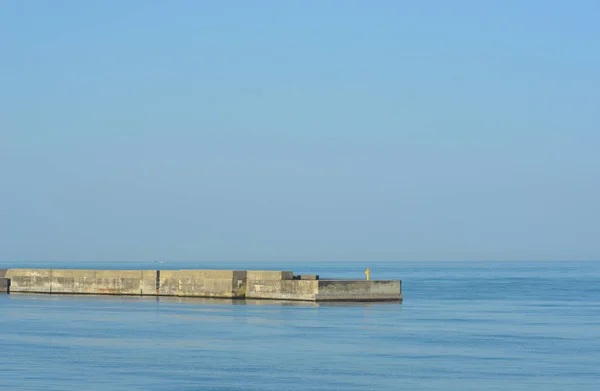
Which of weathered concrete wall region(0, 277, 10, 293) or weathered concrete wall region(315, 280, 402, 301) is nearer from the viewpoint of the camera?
weathered concrete wall region(315, 280, 402, 301)

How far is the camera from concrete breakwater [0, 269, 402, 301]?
191 ft

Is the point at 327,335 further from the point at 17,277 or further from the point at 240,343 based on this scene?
the point at 17,277

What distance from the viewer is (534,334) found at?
44.1 m

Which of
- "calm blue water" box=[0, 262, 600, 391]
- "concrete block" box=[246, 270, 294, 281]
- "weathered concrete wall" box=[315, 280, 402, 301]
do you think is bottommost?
"calm blue water" box=[0, 262, 600, 391]

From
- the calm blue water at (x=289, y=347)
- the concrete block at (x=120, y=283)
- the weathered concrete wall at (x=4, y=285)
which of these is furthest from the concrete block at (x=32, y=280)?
the calm blue water at (x=289, y=347)

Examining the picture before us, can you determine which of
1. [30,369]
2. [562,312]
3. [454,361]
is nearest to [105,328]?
[30,369]

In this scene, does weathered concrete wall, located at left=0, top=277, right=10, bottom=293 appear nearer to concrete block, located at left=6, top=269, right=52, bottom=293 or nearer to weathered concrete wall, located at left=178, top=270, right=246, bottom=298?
concrete block, located at left=6, top=269, right=52, bottom=293

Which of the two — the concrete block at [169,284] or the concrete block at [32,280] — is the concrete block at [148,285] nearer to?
the concrete block at [169,284]

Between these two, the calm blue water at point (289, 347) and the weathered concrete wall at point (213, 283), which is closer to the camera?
the calm blue water at point (289, 347)

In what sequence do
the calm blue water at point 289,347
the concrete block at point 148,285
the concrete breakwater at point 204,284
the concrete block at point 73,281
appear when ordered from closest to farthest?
the calm blue water at point 289,347 → the concrete breakwater at point 204,284 → the concrete block at point 148,285 → the concrete block at point 73,281

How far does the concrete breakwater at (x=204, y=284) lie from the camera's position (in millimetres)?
58156

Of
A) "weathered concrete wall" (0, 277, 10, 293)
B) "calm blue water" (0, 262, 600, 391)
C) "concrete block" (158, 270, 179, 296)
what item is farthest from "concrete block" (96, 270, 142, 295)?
"weathered concrete wall" (0, 277, 10, 293)

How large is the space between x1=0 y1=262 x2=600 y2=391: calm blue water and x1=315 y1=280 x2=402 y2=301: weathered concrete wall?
3.85 ft

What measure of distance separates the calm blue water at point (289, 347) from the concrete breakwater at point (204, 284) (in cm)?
144
